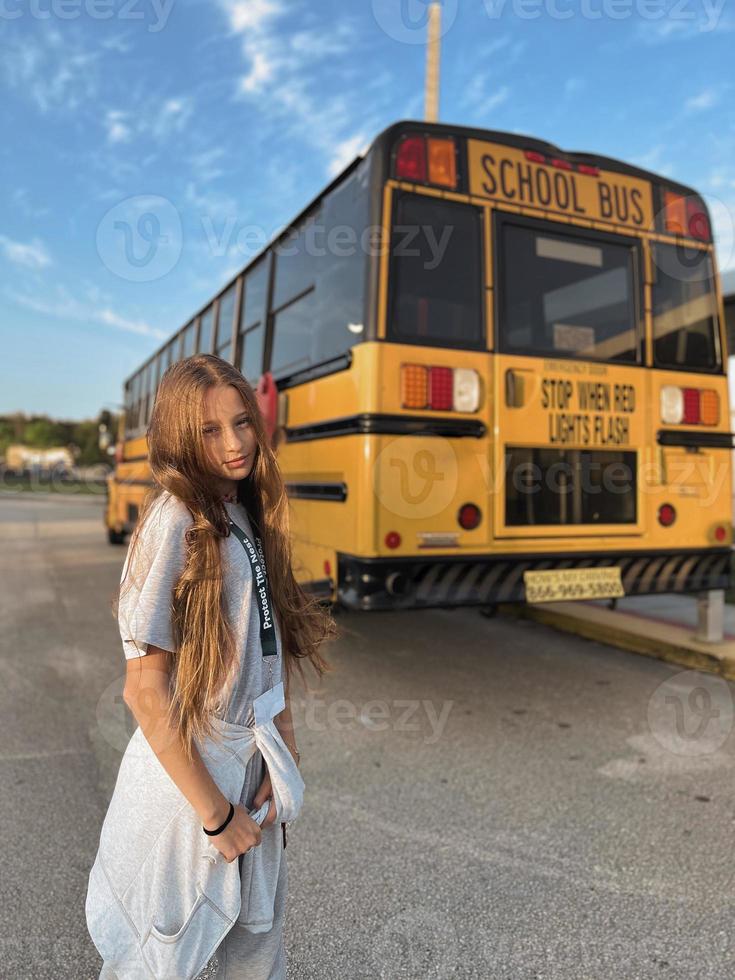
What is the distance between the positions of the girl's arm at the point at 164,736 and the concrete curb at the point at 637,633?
3.55 meters

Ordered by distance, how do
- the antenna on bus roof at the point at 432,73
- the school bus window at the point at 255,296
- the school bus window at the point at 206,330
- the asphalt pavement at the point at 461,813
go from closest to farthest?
the asphalt pavement at the point at 461,813 < the school bus window at the point at 255,296 < the school bus window at the point at 206,330 < the antenna on bus roof at the point at 432,73

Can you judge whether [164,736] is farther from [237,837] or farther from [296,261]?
[296,261]

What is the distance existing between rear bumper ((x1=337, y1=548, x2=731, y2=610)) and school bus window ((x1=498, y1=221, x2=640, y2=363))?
1162 mm

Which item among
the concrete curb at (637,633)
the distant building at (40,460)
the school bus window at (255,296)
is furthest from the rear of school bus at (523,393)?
the distant building at (40,460)

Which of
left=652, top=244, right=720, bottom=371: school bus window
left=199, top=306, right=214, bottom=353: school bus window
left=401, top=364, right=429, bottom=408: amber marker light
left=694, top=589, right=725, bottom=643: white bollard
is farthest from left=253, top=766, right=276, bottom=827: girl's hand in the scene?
left=199, top=306, right=214, bottom=353: school bus window

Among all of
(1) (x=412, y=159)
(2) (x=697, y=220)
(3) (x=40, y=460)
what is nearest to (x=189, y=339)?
(1) (x=412, y=159)

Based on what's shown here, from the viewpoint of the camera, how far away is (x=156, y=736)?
1.20 meters

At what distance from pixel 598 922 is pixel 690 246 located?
3929 mm

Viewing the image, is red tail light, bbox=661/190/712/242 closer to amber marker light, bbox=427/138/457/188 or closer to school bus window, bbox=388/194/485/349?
school bus window, bbox=388/194/485/349

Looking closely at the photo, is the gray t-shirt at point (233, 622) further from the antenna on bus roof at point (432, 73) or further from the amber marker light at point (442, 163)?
the antenna on bus roof at point (432, 73)

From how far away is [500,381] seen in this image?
3979 mm

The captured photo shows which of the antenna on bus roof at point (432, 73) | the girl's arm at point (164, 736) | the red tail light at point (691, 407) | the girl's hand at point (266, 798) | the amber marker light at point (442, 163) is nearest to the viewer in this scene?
the girl's arm at point (164, 736)

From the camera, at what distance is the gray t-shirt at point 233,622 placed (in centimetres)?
124

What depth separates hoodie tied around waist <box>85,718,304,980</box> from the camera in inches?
49.8
